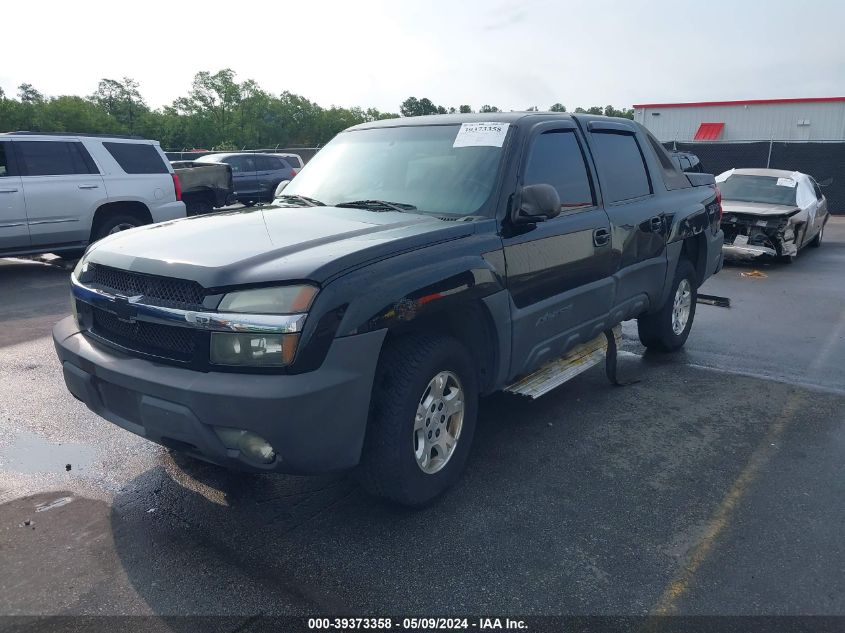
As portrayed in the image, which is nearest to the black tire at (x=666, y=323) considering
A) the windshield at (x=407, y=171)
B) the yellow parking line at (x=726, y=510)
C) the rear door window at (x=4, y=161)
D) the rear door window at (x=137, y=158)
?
the yellow parking line at (x=726, y=510)

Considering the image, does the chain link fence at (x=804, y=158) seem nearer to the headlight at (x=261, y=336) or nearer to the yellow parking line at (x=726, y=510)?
the yellow parking line at (x=726, y=510)

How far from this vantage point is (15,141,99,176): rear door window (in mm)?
9102

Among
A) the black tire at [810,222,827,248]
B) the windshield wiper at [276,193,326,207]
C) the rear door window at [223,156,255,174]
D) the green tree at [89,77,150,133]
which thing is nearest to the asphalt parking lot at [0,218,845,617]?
the windshield wiper at [276,193,326,207]

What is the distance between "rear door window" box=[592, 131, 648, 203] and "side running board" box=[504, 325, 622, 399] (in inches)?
40.7

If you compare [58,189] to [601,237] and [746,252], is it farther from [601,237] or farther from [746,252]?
[746,252]

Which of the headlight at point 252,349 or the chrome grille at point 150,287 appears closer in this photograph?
the headlight at point 252,349

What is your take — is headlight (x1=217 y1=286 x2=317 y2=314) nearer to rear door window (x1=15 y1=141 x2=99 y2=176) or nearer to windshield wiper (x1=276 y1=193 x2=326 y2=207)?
windshield wiper (x1=276 y1=193 x2=326 y2=207)

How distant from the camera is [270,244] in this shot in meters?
3.10

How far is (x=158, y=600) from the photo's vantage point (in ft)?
8.77

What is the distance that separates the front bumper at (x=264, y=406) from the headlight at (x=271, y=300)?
0.71ft

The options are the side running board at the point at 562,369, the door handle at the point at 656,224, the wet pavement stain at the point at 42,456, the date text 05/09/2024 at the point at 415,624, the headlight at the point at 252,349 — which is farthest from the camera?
the door handle at the point at 656,224

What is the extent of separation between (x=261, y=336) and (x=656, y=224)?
11.4 ft

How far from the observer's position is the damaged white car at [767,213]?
10711 millimetres

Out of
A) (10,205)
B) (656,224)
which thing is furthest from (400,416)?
(10,205)
